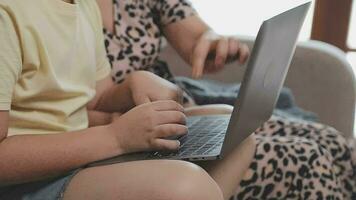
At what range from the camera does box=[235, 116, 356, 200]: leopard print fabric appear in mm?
1041

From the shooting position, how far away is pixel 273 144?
1.10 m

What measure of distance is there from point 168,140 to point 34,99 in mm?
205

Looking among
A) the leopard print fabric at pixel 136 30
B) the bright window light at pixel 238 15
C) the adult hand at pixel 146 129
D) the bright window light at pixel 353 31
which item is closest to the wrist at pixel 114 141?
the adult hand at pixel 146 129

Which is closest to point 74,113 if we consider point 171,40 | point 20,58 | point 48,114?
point 48,114

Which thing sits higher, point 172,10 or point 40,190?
point 172,10

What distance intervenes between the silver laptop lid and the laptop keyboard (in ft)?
0.08

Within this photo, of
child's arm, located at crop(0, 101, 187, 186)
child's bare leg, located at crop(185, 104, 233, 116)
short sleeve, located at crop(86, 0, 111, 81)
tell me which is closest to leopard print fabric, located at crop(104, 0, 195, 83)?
short sleeve, located at crop(86, 0, 111, 81)

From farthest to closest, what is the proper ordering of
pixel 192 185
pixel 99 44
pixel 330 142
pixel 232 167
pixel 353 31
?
pixel 353 31, pixel 330 142, pixel 99 44, pixel 232 167, pixel 192 185

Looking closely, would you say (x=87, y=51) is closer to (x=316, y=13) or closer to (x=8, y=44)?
(x=8, y=44)

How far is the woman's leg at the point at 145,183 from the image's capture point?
2.24ft

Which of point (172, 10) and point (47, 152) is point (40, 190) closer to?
point (47, 152)

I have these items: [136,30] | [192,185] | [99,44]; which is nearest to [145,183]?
[192,185]

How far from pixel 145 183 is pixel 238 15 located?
142cm

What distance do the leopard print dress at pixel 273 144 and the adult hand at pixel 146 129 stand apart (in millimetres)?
286
